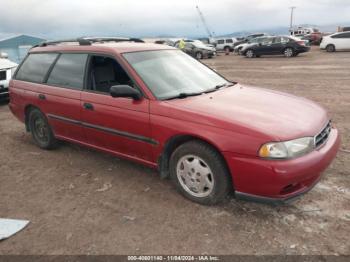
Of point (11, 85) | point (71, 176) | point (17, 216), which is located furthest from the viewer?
point (11, 85)

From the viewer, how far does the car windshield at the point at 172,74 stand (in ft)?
13.0

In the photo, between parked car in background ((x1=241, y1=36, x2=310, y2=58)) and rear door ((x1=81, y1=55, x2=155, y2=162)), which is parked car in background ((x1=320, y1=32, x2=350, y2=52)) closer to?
parked car in background ((x1=241, y1=36, x2=310, y2=58))

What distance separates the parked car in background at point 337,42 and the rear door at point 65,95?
26318mm

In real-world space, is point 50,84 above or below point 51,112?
above

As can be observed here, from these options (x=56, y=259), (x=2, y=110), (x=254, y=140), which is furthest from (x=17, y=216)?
(x=2, y=110)

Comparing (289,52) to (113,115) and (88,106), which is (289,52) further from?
(113,115)

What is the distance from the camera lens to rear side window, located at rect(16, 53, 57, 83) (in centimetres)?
520

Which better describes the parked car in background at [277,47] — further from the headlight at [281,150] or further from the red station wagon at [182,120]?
the headlight at [281,150]

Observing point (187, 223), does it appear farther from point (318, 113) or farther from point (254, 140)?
point (318, 113)

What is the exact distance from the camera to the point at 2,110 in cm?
884

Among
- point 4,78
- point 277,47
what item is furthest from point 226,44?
point 4,78

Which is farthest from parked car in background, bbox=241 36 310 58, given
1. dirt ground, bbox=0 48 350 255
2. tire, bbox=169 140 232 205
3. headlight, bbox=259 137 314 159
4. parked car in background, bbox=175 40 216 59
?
headlight, bbox=259 137 314 159

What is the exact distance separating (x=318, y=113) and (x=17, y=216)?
3.42m

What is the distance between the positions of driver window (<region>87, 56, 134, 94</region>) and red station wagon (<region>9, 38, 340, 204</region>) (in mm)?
13
